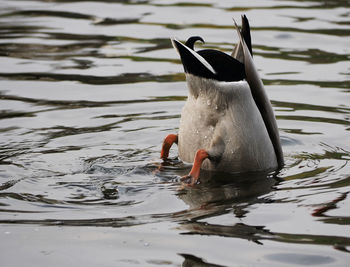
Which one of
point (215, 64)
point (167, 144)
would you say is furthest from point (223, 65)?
point (167, 144)

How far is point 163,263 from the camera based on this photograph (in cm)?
480

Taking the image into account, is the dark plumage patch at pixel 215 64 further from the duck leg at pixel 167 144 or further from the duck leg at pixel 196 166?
the duck leg at pixel 167 144

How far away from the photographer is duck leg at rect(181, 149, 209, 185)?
6.56 m

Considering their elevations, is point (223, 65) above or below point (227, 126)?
above

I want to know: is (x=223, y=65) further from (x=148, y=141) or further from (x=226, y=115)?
(x=148, y=141)

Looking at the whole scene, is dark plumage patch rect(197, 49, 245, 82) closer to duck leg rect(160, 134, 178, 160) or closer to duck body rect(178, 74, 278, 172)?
duck body rect(178, 74, 278, 172)

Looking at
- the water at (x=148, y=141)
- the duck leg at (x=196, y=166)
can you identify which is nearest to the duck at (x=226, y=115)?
the duck leg at (x=196, y=166)

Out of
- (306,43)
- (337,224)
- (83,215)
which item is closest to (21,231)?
(83,215)

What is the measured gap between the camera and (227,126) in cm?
676

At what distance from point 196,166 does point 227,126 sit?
44cm

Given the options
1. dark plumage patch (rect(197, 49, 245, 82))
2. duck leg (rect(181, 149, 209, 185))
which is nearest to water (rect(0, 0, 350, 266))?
duck leg (rect(181, 149, 209, 185))

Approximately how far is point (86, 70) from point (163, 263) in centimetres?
601

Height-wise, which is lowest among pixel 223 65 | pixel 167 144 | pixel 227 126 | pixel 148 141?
pixel 148 141

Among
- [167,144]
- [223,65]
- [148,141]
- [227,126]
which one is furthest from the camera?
[148,141]
